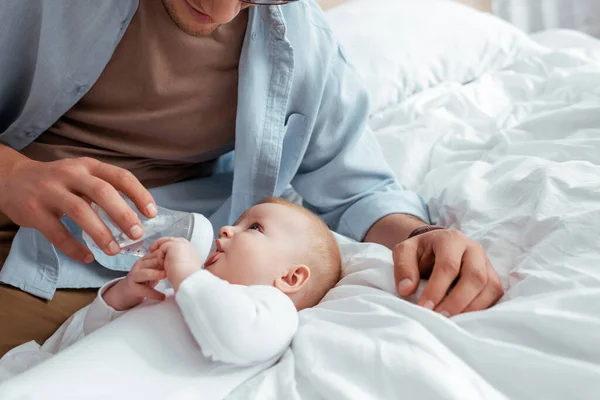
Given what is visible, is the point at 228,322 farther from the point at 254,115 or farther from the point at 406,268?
the point at 254,115

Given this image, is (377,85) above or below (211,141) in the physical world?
below

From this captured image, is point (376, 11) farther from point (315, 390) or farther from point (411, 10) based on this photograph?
point (315, 390)

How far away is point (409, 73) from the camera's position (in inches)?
73.9

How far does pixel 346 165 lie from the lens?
129 centimetres

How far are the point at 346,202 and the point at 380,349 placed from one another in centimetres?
53

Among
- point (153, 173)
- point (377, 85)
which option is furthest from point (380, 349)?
point (377, 85)

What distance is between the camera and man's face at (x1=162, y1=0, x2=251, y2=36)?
99cm

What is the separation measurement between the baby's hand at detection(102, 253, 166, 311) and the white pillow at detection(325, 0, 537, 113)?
39.1 inches

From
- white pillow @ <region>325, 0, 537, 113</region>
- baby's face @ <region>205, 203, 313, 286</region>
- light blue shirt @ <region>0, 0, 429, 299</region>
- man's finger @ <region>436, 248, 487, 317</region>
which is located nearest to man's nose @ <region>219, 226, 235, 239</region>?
baby's face @ <region>205, 203, 313, 286</region>

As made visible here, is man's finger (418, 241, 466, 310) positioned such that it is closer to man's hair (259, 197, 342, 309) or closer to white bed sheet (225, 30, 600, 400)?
white bed sheet (225, 30, 600, 400)

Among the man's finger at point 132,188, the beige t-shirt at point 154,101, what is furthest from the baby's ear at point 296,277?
the beige t-shirt at point 154,101

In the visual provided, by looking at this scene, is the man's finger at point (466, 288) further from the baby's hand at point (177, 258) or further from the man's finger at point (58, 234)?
the man's finger at point (58, 234)

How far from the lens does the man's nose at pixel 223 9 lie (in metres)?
0.99

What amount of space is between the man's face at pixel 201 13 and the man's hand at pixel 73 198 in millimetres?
274
